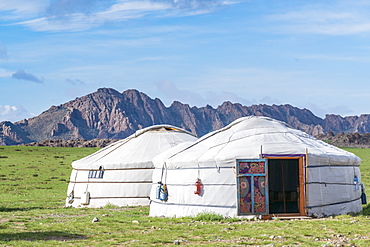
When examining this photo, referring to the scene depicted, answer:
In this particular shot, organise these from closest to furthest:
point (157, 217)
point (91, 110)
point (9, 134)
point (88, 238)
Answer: point (88, 238) → point (157, 217) → point (9, 134) → point (91, 110)

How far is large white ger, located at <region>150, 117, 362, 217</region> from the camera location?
41.8 feet

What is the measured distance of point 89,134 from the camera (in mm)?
176250

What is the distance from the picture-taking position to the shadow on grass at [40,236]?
1041 centimetres

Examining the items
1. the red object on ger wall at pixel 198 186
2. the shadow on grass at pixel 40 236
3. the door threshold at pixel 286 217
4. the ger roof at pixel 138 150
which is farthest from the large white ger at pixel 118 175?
the shadow on grass at pixel 40 236

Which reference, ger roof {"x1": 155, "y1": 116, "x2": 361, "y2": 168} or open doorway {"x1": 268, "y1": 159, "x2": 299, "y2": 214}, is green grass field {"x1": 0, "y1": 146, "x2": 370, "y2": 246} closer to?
ger roof {"x1": 155, "y1": 116, "x2": 361, "y2": 168}

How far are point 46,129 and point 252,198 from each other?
482 ft

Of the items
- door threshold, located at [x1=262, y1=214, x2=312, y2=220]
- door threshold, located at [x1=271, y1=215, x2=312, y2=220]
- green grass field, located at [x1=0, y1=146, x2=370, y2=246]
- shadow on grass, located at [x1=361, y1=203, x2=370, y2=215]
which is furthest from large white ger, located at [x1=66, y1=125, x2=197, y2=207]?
shadow on grass, located at [x1=361, y1=203, x2=370, y2=215]

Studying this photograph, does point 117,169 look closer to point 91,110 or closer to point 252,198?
point 252,198

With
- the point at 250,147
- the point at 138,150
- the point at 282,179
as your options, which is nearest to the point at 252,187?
the point at 250,147

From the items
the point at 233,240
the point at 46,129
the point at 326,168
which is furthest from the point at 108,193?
the point at 46,129

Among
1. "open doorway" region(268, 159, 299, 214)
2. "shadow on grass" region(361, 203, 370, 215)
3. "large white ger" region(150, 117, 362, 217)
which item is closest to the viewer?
"large white ger" region(150, 117, 362, 217)

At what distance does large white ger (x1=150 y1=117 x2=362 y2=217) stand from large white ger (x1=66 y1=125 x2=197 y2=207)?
2823 mm

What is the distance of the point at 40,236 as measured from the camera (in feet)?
35.4

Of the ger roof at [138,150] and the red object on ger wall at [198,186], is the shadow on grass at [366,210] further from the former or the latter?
the ger roof at [138,150]
